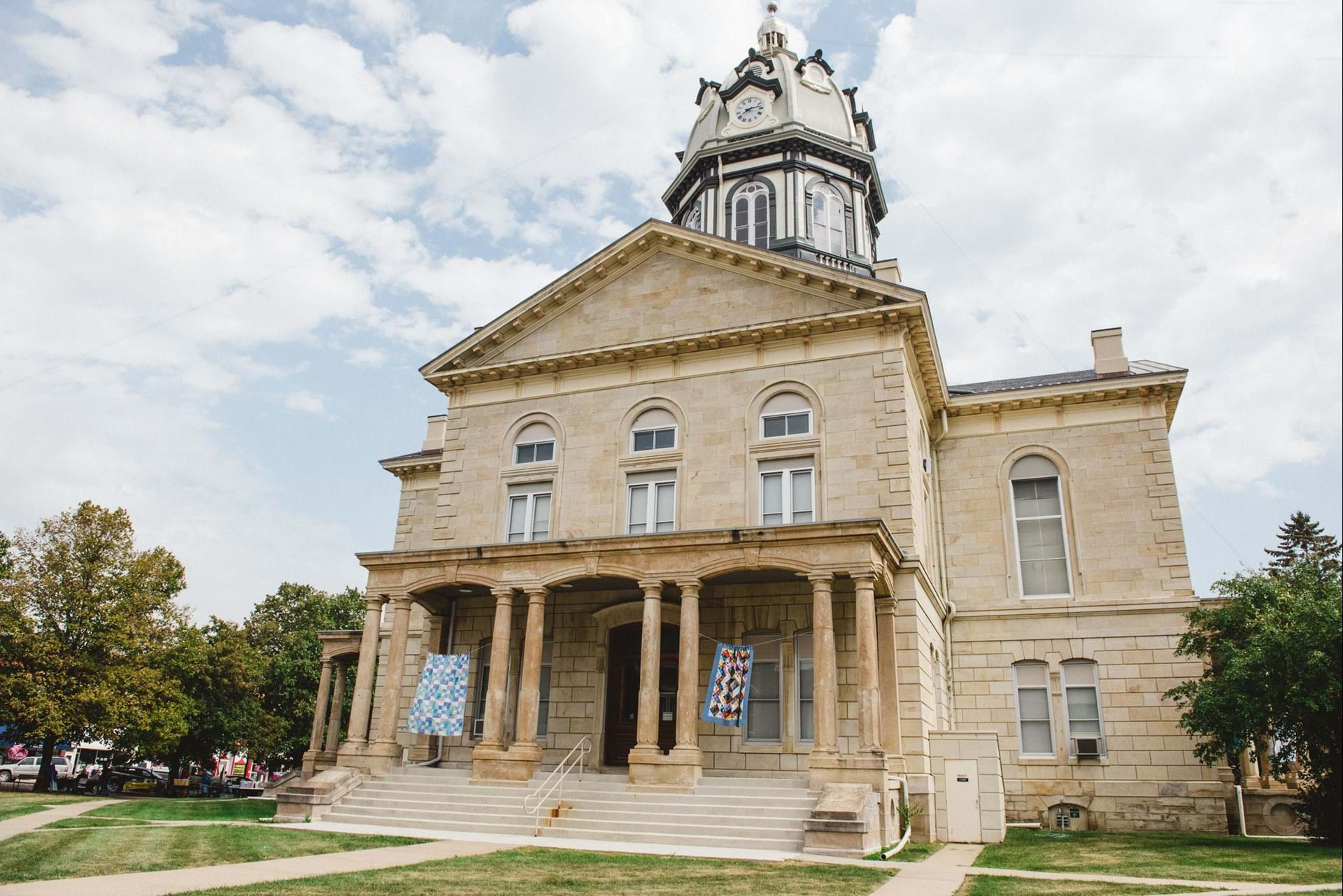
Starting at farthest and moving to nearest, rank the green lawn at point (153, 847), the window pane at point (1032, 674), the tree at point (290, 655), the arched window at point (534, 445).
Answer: the tree at point (290, 655)
the arched window at point (534, 445)
the window pane at point (1032, 674)
the green lawn at point (153, 847)

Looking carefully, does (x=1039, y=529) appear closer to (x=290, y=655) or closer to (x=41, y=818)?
(x=41, y=818)

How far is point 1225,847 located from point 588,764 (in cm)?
1229

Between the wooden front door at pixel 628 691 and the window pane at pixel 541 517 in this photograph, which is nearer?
the wooden front door at pixel 628 691

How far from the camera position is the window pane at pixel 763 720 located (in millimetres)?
20250

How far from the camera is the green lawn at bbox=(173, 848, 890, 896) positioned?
9742mm

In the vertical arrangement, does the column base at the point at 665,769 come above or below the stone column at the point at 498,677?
below

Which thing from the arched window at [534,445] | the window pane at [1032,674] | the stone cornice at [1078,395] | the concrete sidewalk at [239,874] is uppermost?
the stone cornice at [1078,395]

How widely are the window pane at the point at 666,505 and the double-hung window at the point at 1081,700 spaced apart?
10.2 metres

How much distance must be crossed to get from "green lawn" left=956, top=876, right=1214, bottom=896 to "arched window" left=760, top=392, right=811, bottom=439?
473 inches

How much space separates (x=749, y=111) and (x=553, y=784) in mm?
25802

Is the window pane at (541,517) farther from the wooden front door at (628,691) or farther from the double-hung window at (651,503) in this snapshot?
the wooden front door at (628,691)

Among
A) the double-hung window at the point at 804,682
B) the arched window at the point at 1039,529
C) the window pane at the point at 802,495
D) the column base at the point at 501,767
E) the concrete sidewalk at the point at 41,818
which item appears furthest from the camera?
the arched window at the point at 1039,529

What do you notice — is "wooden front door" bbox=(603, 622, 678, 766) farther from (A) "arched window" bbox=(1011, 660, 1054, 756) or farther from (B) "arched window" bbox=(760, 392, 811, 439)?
(A) "arched window" bbox=(1011, 660, 1054, 756)

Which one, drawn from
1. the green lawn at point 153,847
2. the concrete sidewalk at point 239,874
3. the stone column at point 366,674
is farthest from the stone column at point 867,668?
the stone column at point 366,674
